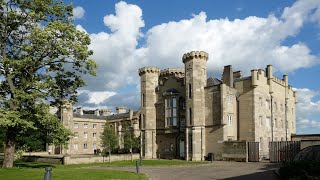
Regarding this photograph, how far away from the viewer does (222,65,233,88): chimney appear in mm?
50656

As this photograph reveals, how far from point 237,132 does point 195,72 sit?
10.1m

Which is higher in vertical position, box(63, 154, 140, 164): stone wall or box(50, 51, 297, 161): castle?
box(50, 51, 297, 161): castle

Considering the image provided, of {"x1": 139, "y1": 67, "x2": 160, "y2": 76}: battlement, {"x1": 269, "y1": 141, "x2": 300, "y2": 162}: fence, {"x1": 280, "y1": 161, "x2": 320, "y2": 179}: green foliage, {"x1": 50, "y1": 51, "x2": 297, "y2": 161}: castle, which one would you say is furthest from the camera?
{"x1": 139, "y1": 67, "x2": 160, "y2": 76}: battlement

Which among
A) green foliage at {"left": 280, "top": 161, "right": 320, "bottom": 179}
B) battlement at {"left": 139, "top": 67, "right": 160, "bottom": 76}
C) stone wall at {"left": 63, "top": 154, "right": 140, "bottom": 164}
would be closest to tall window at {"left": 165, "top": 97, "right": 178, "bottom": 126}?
battlement at {"left": 139, "top": 67, "right": 160, "bottom": 76}

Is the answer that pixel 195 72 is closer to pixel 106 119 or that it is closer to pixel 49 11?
pixel 49 11

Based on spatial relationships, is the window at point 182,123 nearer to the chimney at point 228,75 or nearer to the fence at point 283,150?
the chimney at point 228,75

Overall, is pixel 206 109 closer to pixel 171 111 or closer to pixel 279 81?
pixel 171 111

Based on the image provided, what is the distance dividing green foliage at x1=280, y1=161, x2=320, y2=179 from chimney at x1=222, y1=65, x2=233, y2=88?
31.3m

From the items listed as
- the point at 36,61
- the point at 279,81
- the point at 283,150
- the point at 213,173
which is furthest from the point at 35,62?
the point at 279,81

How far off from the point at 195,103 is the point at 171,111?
646cm

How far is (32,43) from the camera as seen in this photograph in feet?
92.8

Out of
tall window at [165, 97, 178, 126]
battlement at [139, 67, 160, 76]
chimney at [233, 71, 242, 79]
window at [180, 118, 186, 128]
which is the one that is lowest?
window at [180, 118, 186, 128]

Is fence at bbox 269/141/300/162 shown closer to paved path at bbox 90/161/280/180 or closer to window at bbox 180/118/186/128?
paved path at bbox 90/161/280/180

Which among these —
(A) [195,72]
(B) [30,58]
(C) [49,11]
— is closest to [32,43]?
(B) [30,58]
